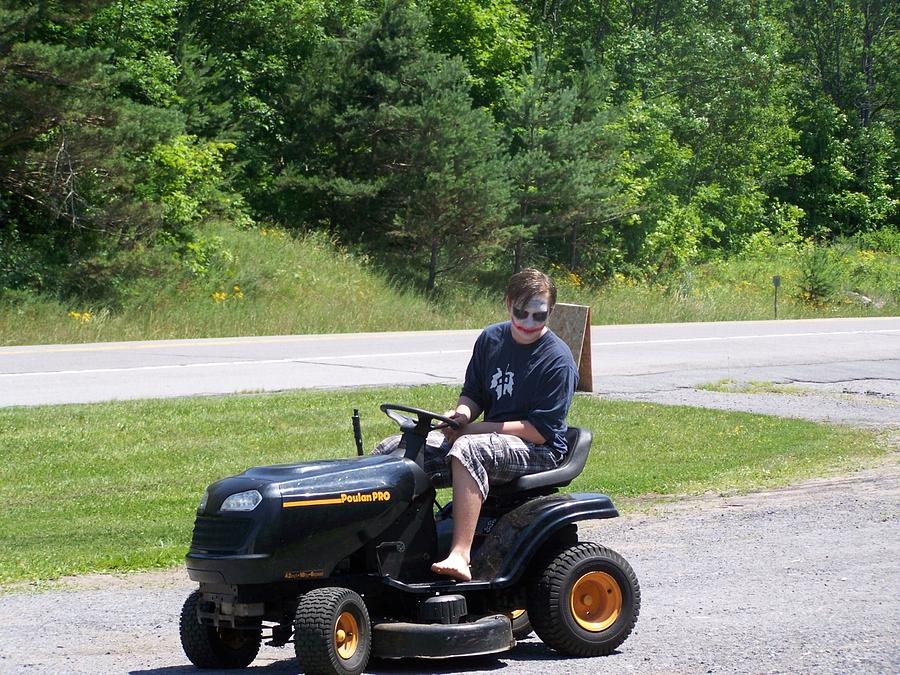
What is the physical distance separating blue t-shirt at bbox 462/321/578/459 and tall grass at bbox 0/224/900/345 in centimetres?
1923

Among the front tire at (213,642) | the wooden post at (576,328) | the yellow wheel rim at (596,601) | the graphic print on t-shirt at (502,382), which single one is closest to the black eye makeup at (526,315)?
the graphic print on t-shirt at (502,382)

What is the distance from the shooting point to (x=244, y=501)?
527 centimetres

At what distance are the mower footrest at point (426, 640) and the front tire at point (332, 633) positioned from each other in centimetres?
13

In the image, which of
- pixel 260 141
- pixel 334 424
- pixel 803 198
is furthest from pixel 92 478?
pixel 803 198

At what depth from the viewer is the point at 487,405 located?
6.20 meters

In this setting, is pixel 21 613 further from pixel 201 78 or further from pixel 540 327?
pixel 201 78

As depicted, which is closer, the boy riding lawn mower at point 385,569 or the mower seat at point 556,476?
the boy riding lawn mower at point 385,569

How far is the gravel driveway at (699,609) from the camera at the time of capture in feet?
19.0

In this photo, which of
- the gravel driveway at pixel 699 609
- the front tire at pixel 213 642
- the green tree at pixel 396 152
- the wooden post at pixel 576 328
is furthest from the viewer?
the green tree at pixel 396 152

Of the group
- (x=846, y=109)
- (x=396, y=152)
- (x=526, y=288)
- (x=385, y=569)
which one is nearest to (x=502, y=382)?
(x=526, y=288)

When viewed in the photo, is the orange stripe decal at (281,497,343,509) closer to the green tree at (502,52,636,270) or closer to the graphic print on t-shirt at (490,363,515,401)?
the graphic print on t-shirt at (490,363,515,401)

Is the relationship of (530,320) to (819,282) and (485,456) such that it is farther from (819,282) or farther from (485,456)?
(819,282)

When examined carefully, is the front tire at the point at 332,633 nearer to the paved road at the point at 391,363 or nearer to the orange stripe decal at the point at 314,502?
the orange stripe decal at the point at 314,502

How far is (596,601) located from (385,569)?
1090mm
